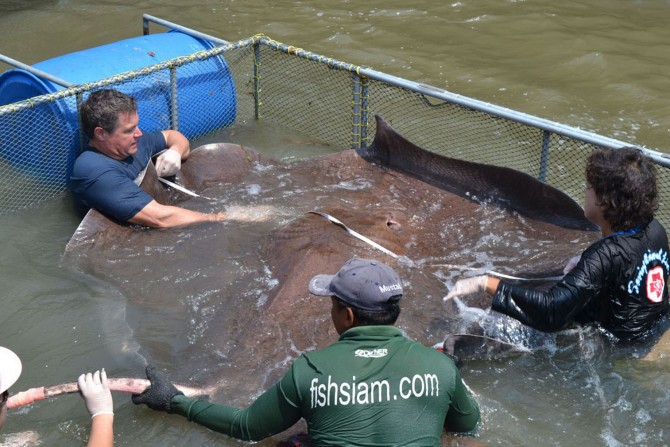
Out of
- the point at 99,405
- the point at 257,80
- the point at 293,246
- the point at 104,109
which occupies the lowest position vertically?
the point at 99,405

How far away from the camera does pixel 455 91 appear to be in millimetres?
9594

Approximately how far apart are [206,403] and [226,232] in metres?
2.15

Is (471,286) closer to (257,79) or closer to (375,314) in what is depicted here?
(375,314)

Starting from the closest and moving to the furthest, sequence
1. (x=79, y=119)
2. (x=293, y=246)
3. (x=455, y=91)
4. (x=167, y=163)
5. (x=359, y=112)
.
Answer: (x=293, y=246) < (x=167, y=163) < (x=79, y=119) < (x=359, y=112) < (x=455, y=91)

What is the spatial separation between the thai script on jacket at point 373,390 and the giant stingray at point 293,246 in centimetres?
115

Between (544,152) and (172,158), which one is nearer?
(544,152)

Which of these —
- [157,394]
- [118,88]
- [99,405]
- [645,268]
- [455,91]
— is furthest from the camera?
[455,91]

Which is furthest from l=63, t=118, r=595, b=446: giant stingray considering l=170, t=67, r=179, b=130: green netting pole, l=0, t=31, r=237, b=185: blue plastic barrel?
l=0, t=31, r=237, b=185: blue plastic barrel

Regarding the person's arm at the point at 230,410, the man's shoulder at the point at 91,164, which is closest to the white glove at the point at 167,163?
the man's shoulder at the point at 91,164

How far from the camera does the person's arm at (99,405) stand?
383cm

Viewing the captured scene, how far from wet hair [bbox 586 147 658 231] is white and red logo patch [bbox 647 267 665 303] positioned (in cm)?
30

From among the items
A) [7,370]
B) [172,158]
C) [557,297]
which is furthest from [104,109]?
[557,297]

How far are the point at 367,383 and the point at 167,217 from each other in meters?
3.27

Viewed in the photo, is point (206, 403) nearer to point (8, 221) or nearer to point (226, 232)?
point (226, 232)
